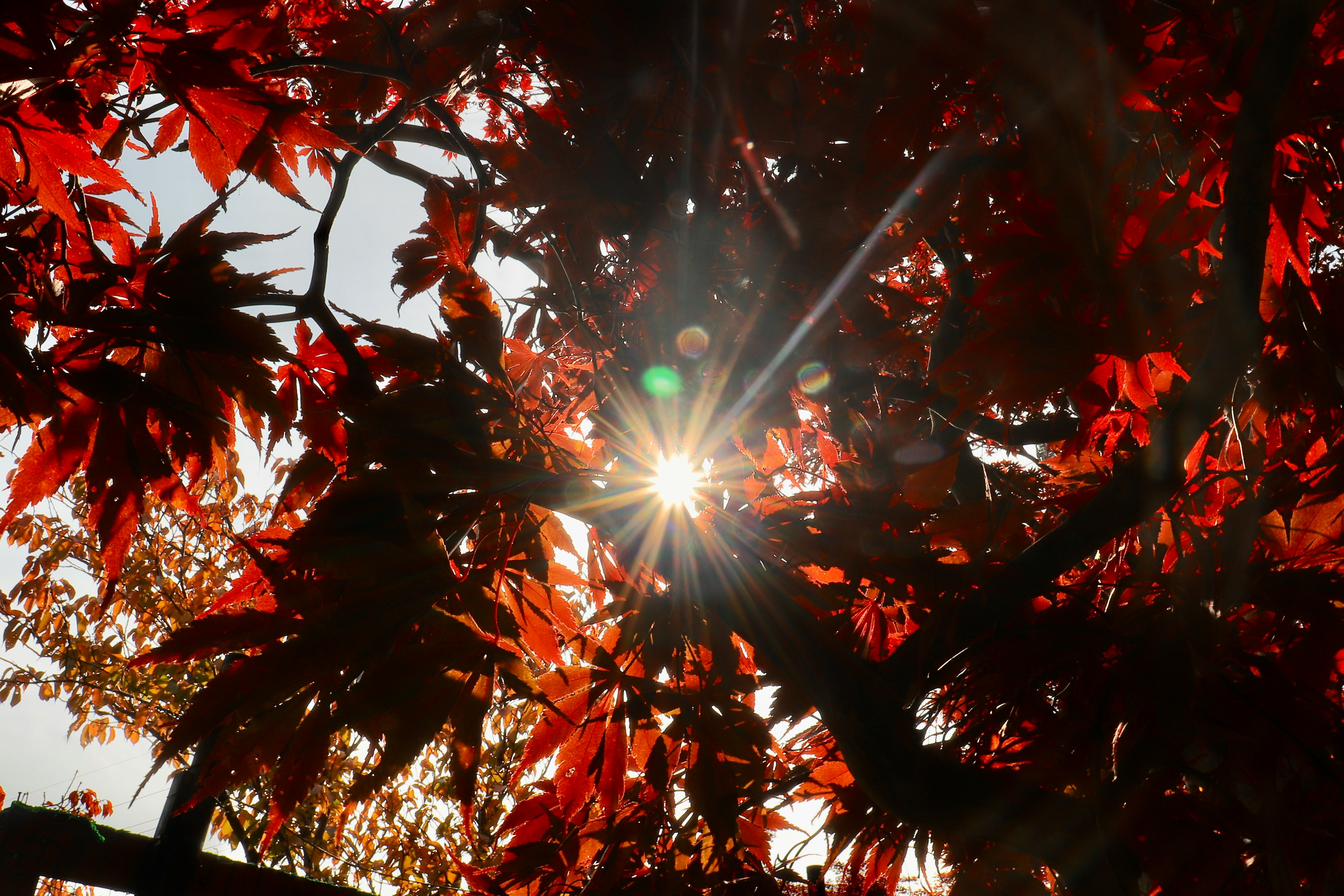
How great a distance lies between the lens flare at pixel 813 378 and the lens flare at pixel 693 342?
14 centimetres

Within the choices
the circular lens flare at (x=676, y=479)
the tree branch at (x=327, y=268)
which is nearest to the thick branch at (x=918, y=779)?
the circular lens flare at (x=676, y=479)

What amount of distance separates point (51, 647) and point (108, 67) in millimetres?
3846

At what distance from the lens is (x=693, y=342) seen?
1.03 meters

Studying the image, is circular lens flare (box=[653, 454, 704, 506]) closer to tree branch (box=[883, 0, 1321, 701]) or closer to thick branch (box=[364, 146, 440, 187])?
tree branch (box=[883, 0, 1321, 701])

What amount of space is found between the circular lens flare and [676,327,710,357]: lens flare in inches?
6.1

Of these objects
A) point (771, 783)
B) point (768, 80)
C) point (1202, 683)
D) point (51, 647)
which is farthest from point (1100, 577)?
point (51, 647)

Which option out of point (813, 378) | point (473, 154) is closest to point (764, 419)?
point (813, 378)

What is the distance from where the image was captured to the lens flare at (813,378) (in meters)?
1.04

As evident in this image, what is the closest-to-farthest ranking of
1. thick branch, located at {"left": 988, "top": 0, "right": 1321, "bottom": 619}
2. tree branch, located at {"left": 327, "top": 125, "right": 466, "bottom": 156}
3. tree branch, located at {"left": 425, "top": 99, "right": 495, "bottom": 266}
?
thick branch, located at {"left": 988, "top": 0, "right": 1321, "bottom": 619}, tree branch, located at {"left": 425, "top": 99, "right": 495, "bottom": 266}, tree branch, located at {"left": 327, "top": 125, "right": 466, "bottom": 156}

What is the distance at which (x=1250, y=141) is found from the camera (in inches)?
23.8

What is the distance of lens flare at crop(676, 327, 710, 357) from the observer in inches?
40.3

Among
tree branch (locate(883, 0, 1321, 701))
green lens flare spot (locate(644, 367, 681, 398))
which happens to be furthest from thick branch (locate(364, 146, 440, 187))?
tree branch (locate(883, 0, 1321, 701))

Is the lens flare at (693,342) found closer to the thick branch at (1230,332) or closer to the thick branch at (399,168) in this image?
the thick branch at (1230,332)

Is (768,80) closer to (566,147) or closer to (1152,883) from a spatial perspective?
(566,147)
